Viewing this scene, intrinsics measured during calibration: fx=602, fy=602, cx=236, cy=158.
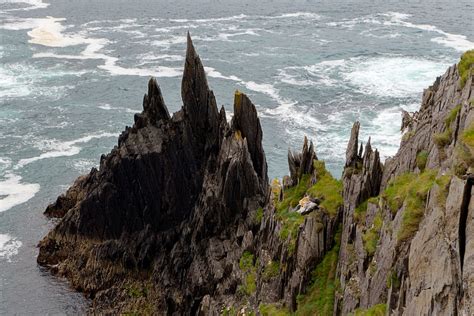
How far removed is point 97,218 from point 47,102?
45352 millimetres

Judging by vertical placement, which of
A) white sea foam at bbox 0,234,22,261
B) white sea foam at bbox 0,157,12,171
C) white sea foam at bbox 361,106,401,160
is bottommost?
white sea foam at bbox 0,234,22,261

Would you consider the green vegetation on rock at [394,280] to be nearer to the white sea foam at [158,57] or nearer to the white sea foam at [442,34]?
the white sea foam at [158,57]

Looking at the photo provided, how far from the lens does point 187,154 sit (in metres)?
57.7

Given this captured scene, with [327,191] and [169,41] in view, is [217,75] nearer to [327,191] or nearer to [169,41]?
[169,41]

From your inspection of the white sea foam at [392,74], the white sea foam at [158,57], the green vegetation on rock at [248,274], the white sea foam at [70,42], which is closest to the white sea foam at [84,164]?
the white sea foam at [70,42]

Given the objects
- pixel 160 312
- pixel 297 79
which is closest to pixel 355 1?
pixel 297 79

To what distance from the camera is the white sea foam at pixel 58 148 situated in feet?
267

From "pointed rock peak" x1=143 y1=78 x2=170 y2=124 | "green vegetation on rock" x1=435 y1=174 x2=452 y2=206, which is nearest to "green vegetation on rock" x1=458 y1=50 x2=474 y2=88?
"green vegetation on rock" x1=435 y1=174 x2=452 y2=206

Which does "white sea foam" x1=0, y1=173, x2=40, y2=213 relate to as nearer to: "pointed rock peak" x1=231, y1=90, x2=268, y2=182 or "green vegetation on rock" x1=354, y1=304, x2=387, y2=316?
"pointed rock peak" x1=231, y1=90, x2=268, y2=182

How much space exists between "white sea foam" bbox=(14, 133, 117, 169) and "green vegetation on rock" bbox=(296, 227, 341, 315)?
5596 centimetres

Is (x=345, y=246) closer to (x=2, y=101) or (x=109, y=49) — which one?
(x=2, y=101)

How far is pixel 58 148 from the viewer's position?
83938mm

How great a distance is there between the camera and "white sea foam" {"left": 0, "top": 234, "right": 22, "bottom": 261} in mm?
61625

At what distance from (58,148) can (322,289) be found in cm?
5992
